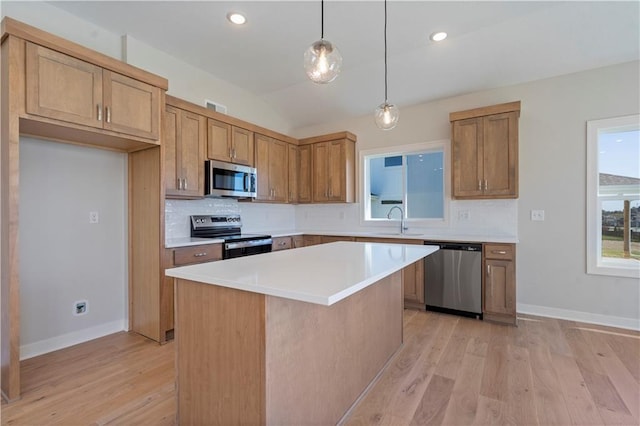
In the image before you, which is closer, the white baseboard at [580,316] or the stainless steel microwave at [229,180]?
the white baseboard at [580,316]

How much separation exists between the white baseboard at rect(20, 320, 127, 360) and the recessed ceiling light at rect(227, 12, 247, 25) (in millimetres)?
3095

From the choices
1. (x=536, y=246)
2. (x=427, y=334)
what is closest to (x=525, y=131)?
(x=536, y=246)

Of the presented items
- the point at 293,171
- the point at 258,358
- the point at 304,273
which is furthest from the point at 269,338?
the point at 293,171

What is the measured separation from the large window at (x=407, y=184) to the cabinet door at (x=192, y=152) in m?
2.32

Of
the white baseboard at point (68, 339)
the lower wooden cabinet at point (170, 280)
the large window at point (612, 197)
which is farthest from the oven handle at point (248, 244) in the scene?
the large window at point (612, 197)

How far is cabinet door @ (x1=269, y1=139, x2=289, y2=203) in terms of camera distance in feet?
14.2

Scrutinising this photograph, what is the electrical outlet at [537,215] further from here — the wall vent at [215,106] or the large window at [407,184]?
the wall vent at [215,106]

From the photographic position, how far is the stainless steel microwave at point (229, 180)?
133 inches

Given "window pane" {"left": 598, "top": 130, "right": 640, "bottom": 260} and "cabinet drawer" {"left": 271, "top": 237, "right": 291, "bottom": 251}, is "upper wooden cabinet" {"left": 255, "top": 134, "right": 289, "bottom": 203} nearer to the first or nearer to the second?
"cabinet drawer" {"left": 271, "top": 237, "right": 291, "bottom": 251}

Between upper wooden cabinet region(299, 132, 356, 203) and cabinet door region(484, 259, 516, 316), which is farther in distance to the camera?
upper wooden cabinet region(299, 132, 356, 203)

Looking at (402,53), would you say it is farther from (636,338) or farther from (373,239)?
(636,338)

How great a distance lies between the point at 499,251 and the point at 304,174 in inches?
111

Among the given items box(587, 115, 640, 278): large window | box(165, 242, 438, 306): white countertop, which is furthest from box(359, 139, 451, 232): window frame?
box(165, 242, 438, 306): white countertop

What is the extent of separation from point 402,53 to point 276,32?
1.40 m
